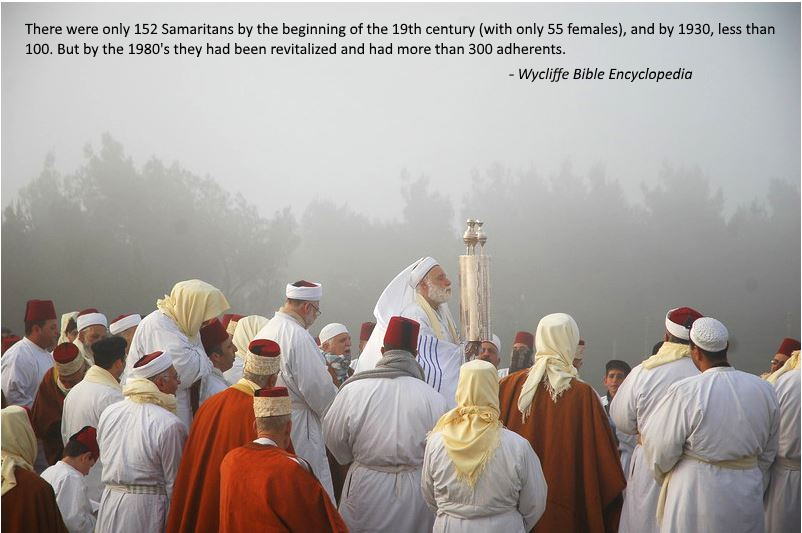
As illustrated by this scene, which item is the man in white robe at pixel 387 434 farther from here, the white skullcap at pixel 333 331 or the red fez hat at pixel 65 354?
the white skullcap at pixel 333 331

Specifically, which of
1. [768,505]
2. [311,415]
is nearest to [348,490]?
[311,415]

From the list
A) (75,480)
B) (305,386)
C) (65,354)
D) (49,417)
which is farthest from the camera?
(49,417)

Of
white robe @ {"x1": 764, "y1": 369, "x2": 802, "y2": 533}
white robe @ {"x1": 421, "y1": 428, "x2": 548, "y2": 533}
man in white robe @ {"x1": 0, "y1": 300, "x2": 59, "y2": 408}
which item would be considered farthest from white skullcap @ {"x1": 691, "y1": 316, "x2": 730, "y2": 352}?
man in white robe @ {"x1": 0, "y1": 300, "x2": 59, "y2": 408}

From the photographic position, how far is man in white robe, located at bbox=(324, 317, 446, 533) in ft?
16.3

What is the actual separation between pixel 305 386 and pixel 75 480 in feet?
4.82

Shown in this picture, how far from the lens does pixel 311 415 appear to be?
19.2 feet

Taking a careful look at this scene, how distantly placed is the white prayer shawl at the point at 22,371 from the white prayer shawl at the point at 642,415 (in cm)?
476

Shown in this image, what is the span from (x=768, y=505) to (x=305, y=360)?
3.13 metres

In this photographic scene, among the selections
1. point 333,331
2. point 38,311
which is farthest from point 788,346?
point 38,311

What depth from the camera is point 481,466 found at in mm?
4098

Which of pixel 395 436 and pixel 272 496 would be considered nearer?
A: pixel 272 496

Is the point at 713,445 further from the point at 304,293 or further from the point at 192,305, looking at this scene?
the point at 192,305

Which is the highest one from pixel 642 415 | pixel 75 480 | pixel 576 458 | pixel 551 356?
pixel 551 356

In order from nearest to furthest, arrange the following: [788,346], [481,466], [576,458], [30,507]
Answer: [481,466] → [30,507] → [576,458] → [788,346]
